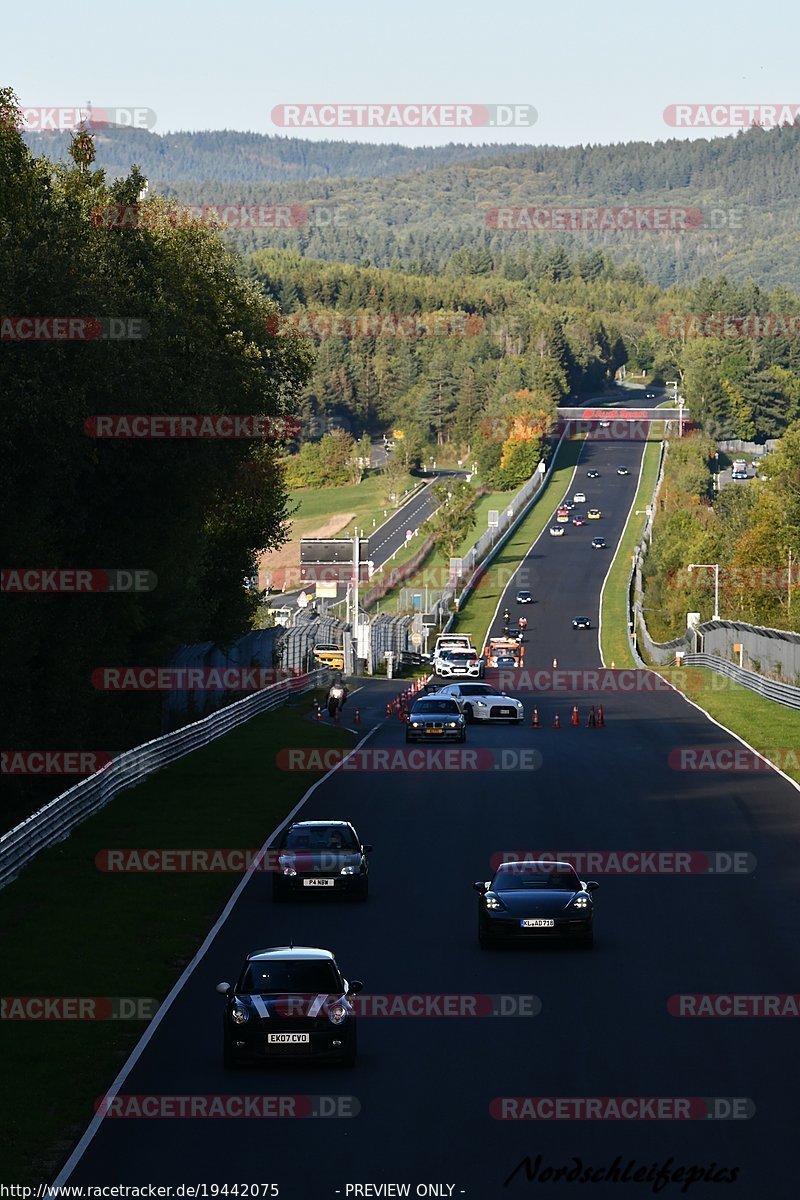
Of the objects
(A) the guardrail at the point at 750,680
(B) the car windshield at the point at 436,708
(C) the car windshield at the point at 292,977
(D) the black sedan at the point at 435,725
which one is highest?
(C) the car windshield at the point at 292,977

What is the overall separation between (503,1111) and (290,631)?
2973 inches

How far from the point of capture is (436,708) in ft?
184

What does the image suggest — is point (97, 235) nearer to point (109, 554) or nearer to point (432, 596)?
point (109, 554)

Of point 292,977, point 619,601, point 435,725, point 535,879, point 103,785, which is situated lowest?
point 619,601

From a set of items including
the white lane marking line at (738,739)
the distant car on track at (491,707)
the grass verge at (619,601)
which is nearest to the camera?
the white lane marking line at (738,739)

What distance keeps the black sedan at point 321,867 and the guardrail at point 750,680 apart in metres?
39.0

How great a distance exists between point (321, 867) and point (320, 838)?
0.86m

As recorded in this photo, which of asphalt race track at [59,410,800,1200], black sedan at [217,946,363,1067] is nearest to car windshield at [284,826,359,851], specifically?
asphalt race track at [59,410,800,1200]

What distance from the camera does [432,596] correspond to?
135 m

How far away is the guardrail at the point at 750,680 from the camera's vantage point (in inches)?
2648

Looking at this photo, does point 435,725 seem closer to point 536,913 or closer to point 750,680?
point 750,680

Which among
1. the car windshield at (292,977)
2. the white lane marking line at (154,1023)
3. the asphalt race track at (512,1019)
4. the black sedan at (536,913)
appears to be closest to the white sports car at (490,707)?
the asphalt race track at (512,1019)

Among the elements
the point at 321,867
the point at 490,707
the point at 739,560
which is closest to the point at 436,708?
the point at 490,707

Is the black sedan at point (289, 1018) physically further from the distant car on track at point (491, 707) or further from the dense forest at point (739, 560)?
the dense forest at point (739, 560)
